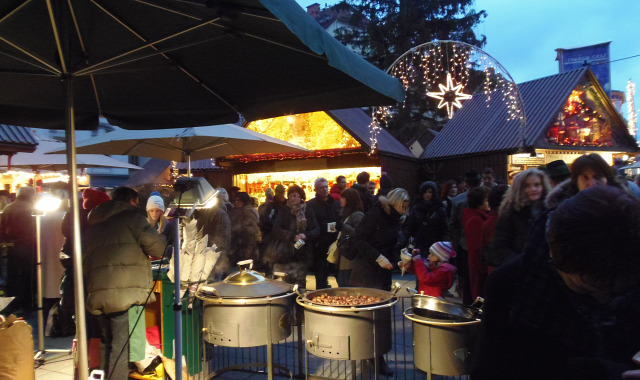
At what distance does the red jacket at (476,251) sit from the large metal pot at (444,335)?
171 centimetres

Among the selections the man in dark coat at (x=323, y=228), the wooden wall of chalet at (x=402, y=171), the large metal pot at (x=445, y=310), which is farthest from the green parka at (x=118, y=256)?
the wooden wall of chalet at (x=402, y=171)

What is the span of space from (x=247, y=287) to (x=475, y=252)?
106 inches

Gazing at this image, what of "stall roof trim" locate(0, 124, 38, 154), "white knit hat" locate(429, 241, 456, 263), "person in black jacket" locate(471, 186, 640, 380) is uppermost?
"stall roof trim" locate(0, 124, 38, 154)

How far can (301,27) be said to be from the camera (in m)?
2.07

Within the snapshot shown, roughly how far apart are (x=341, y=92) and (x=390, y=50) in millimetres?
25316

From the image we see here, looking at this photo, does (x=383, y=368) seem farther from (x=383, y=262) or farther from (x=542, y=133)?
(x=542, y=133)

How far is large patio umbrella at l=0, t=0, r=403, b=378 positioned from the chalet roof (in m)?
11.8

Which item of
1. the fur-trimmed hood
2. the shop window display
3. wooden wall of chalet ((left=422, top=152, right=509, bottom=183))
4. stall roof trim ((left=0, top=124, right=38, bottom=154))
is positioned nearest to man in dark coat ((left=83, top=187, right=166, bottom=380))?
the fur-trimmed hood

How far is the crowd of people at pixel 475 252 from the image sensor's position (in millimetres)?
1342

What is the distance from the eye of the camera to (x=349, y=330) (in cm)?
360

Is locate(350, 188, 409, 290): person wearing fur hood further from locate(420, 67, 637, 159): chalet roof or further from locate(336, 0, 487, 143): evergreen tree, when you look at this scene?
locate(336, 0, 487, 143): evergreen tree

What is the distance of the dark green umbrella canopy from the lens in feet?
8.57

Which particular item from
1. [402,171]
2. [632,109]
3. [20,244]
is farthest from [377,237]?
[632,109]

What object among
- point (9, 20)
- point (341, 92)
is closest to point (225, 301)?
point (341, 92)
